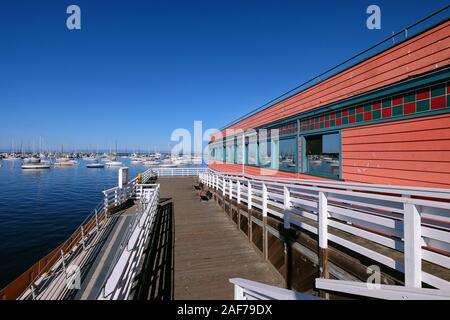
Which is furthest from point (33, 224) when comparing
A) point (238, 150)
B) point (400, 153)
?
point (400, 153)

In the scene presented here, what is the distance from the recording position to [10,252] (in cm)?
1379

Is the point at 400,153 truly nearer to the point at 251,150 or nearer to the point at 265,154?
the point at 265,154

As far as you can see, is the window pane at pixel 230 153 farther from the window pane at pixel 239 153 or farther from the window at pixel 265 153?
the window at pixel 265 153

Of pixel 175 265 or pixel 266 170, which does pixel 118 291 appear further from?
pixel 266 170

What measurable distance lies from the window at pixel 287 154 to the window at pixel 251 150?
251 centimetres

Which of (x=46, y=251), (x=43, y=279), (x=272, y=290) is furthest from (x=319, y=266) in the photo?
(x=46, y=251)

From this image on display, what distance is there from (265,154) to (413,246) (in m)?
10.1

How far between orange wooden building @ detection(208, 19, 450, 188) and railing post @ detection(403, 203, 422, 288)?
2722 millimetres

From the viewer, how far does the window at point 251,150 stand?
13.9 m

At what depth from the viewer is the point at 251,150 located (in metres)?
14.6

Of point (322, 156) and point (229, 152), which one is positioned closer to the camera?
point (322, 156)

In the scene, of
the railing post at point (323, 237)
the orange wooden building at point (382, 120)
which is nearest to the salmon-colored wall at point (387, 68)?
the orange wooden building at point (382, 120)
